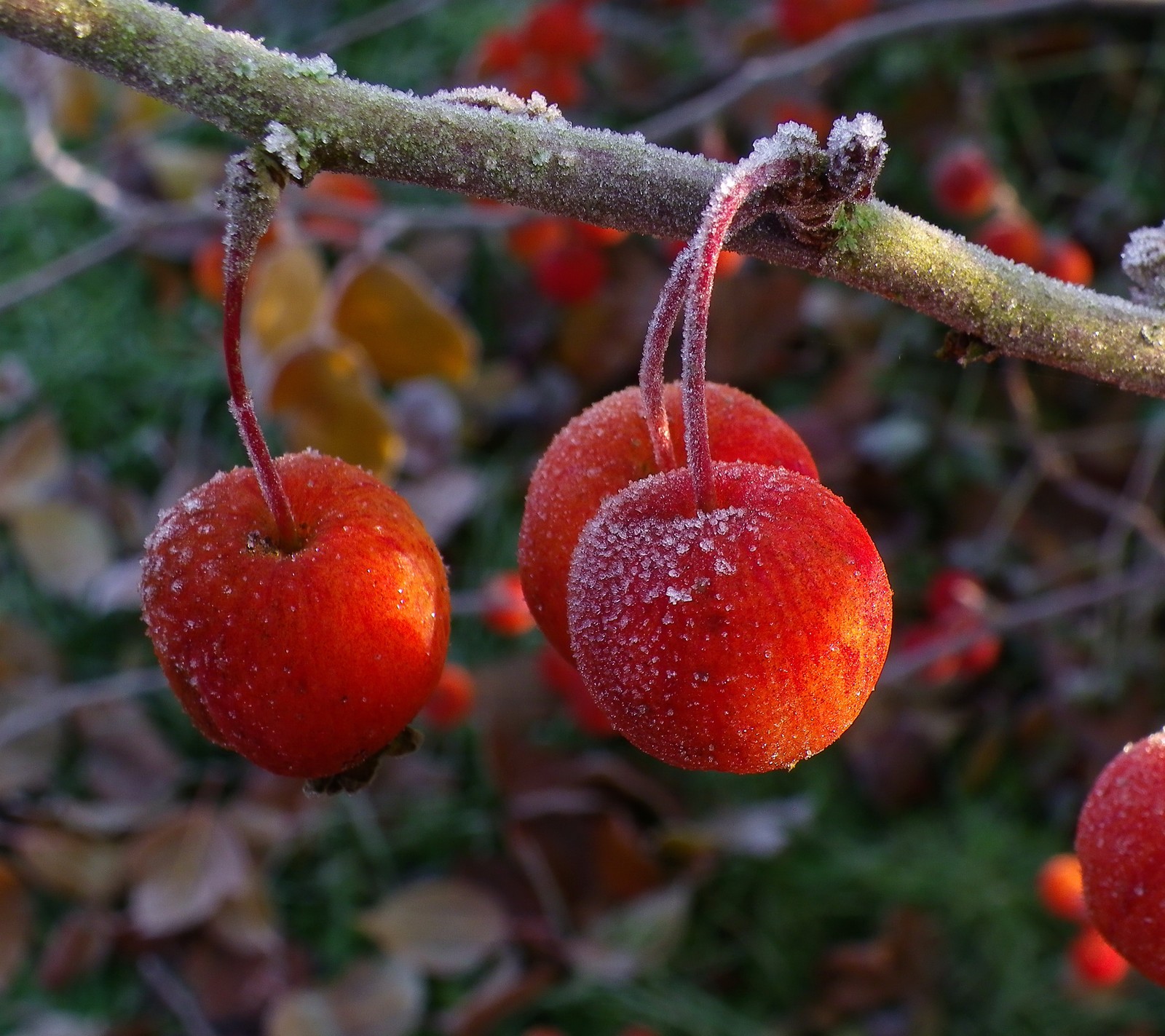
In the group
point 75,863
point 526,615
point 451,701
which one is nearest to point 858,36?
point 526,615

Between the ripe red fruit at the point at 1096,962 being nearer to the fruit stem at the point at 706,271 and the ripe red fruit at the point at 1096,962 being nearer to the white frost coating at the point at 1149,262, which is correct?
the white frost coating at the point at 1149,262

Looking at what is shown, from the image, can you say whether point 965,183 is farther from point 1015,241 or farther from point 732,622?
point 732,622

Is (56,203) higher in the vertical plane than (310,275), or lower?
higher

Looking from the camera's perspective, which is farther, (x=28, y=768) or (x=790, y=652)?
(x=28, y=768)

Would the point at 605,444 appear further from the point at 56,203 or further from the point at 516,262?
the point at 56,203

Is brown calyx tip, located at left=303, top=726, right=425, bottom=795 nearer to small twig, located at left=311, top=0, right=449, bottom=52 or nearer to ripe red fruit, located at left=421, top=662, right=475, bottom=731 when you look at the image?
ripe red fruit, located at left=421, top=662, right=475, bottom=731

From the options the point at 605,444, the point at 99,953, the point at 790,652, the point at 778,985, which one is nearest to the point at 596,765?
the point at 778,985

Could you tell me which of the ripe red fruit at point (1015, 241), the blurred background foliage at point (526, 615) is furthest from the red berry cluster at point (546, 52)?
the ripe red fruit at point (1015, 241)
